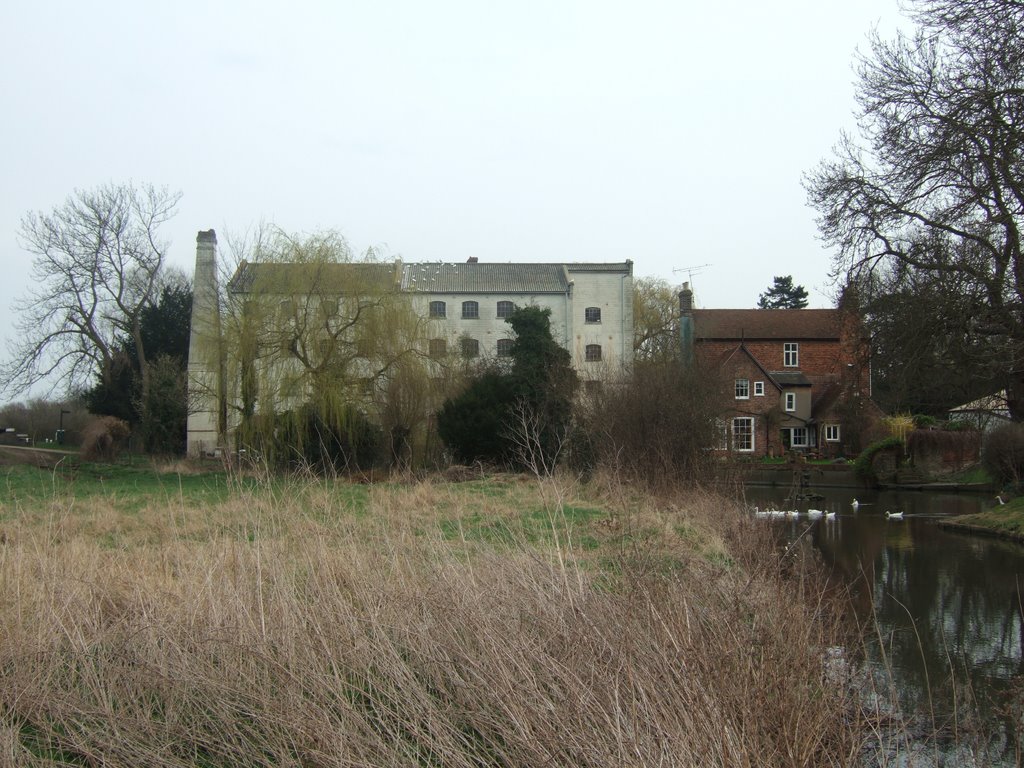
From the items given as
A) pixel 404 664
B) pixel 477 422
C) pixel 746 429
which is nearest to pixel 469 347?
pixel 477 422

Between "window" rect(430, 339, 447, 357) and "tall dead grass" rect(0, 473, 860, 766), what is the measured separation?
2567 cm

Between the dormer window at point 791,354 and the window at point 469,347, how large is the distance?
20.1 m

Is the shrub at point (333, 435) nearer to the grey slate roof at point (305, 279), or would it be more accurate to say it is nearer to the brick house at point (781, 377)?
the grey slate roof at point (305, 279)

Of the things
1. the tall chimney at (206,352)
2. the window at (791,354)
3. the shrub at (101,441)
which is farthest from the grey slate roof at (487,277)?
the shrub at (101,441)

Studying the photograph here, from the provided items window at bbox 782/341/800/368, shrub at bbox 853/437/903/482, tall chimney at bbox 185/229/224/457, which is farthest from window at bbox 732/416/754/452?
tall chimney at bbox 185/229/224/457

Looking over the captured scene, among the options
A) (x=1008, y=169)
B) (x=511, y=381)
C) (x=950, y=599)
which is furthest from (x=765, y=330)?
(x=950, y=599)

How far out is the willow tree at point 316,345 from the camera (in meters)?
30.1

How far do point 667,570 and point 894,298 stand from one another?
55.5ft

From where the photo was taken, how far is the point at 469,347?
144ft

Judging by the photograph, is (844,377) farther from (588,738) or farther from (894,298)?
(588,738)

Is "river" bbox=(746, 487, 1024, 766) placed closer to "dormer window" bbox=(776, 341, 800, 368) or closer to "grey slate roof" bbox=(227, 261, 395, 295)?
"grey slate roof" bbox=(227, 261, 395, 295)

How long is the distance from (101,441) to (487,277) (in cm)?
2305

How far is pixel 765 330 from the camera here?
5731 centimetres

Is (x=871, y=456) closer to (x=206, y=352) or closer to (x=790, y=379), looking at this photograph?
(x=790, y=379)
